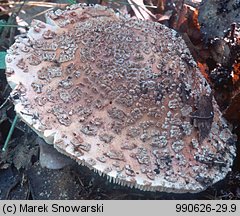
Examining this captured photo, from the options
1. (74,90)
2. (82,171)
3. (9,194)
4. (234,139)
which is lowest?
(9,194)

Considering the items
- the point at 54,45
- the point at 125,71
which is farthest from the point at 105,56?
the point at 54,45

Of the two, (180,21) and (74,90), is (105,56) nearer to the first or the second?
(74,90)

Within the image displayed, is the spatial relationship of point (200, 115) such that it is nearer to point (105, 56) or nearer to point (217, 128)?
point (217, 128)

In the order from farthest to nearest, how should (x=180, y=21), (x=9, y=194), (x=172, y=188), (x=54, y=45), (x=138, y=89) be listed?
(x=180, y=21) < (x=9, y=194) < (x=54, y=45) < (x=138, y=89) < (x=172, y=188)

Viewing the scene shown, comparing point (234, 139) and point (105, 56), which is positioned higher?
point (105, 56)

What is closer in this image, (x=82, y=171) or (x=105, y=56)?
(x=105, y=56)

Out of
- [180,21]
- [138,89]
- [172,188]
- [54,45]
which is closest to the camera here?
[172,188]
